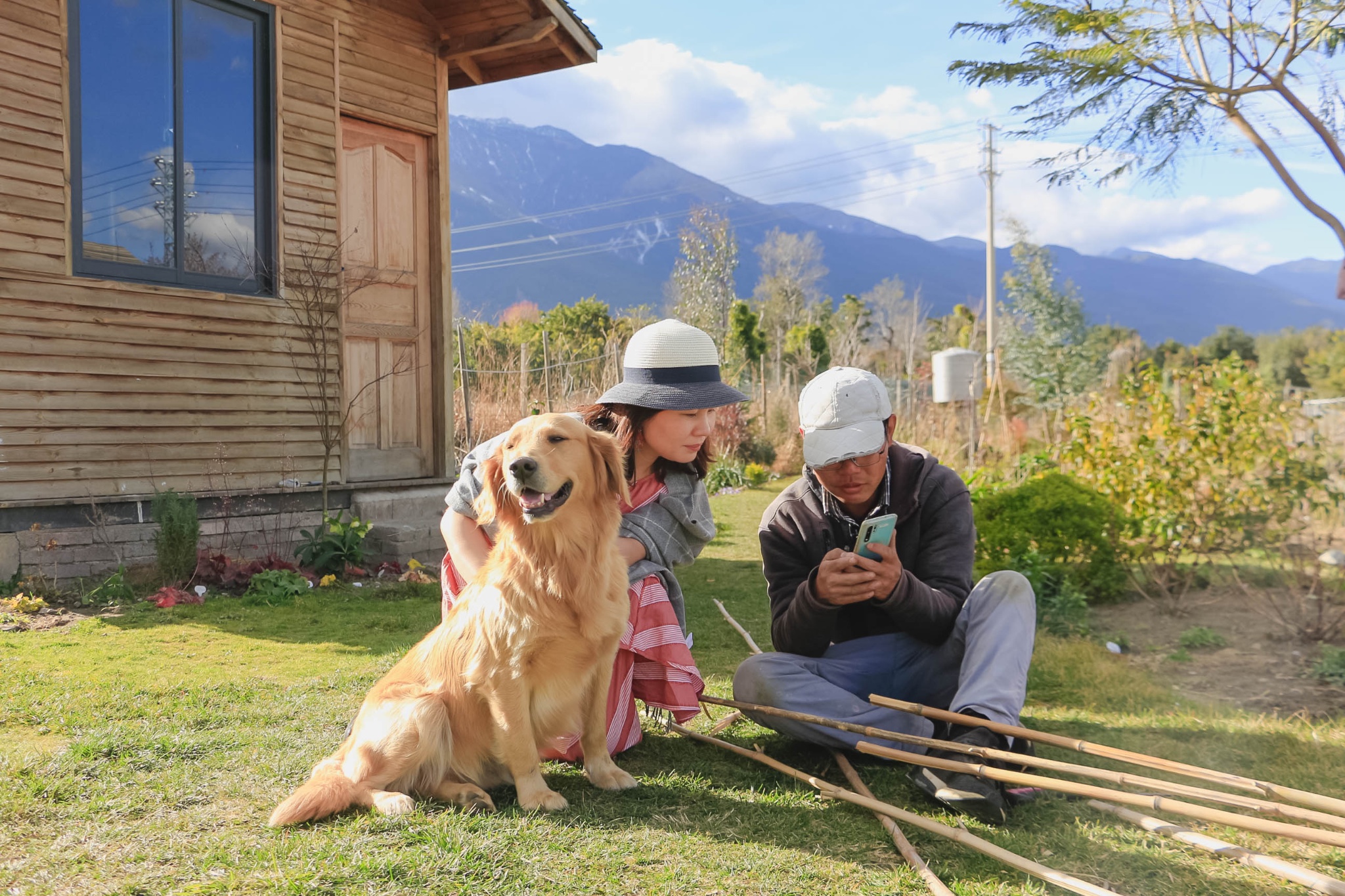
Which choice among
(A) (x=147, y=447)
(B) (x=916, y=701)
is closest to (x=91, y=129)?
(A) (x=147, y=447)

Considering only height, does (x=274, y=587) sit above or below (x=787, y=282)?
Answer: below

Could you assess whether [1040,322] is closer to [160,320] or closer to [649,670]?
[160,320]

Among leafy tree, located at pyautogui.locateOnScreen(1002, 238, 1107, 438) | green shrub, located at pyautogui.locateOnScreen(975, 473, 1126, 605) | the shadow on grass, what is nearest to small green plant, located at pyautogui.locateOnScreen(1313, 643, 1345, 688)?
green shrub, located at pyautogui.locateOnScreen(975, 473, 1126, 605)

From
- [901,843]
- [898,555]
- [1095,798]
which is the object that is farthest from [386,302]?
[1095,798]

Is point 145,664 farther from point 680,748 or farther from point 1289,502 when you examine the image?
point 1289,502

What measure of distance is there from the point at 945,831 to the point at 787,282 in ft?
171

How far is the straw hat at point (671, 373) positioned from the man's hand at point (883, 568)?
2.20 feet

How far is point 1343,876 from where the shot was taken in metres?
2.17

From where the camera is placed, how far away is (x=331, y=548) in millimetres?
6789

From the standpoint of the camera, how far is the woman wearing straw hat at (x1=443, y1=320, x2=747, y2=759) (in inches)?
119

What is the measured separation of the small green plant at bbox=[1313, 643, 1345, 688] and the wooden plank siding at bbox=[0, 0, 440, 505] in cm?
667

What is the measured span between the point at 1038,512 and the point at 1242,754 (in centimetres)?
256

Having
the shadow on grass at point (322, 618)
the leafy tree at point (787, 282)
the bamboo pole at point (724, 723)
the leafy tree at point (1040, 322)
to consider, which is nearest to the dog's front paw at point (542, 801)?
the bamboo pole at point (724, 723)

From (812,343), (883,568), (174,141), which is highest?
(812,343)
